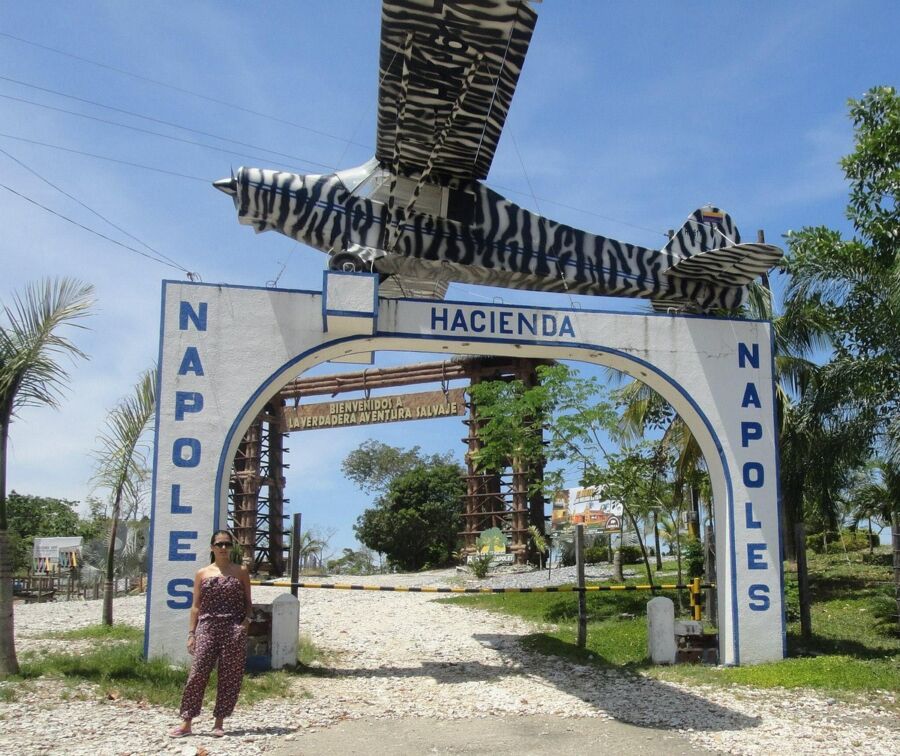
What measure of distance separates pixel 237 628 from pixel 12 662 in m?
3.11

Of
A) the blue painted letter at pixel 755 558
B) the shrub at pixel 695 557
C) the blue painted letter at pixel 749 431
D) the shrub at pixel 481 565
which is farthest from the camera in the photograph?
the shrub at pixel 481 565

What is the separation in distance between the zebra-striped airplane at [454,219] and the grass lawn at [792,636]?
466cm

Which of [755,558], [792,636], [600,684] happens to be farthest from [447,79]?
[792,636]

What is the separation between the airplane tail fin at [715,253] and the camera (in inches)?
447

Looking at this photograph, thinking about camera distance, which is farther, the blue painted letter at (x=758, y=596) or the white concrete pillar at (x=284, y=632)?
the blue painted letter at (x=758, y=596)

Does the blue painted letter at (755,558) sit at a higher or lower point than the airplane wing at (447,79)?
lower

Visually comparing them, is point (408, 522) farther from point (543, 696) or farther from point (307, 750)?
point (307, 750)

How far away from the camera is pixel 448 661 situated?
36.9 ft

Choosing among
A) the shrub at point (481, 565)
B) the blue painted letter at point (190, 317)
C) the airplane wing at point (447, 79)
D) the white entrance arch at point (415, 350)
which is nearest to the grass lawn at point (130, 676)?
the white entrance arch at point (415, 350)

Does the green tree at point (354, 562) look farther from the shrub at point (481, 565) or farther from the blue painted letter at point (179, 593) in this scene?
the blue painted letter at point (179, 593)

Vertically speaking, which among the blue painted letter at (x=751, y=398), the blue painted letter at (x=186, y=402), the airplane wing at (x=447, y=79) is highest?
the airplane wing at (x=447, y=79)

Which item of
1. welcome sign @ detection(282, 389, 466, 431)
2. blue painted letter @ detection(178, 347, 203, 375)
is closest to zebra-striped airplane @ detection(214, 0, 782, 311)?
blue painted letter @ detection(178, 347, 203, 375)

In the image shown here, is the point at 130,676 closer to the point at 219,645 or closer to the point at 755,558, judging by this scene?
the point at 219,645

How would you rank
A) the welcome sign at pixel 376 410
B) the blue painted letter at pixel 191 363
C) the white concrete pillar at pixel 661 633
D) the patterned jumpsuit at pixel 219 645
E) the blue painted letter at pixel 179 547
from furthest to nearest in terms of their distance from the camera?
1. the welcome sign at pixel 376 410
2. the white concrete pillar at pixel 661 633
3. the blue painted letter at pixel 191 363
4. the blue painted letter at pixel 179 547
5. the patterned jumpsuit at pixel 219 645
